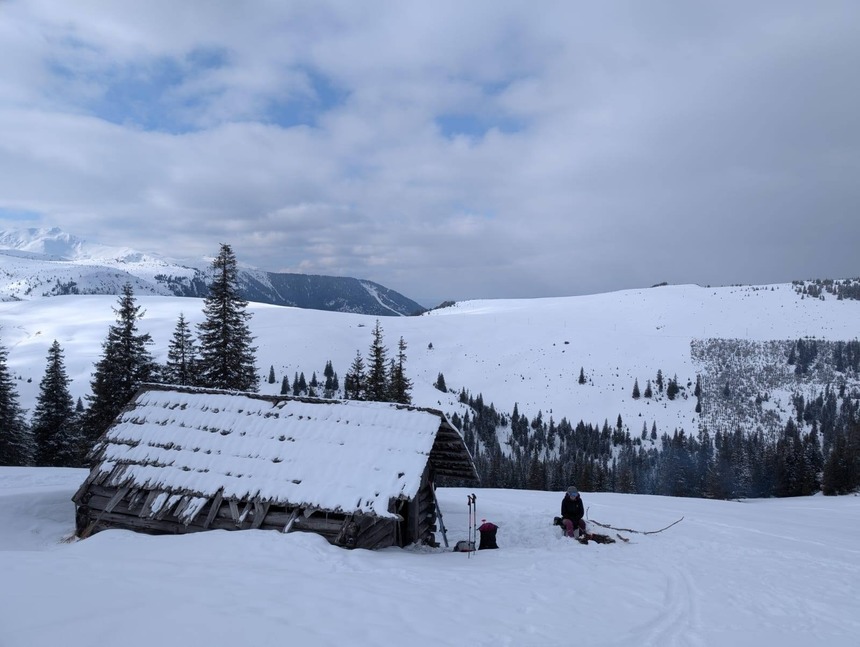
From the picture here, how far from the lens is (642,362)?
17800 cm

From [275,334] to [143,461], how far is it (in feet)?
510

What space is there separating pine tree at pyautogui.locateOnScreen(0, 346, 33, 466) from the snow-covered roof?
2597 cm

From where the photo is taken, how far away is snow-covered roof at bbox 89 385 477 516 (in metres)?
12.7

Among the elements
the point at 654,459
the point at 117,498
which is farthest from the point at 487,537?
the point at 654,459

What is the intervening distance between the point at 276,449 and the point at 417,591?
7.42m

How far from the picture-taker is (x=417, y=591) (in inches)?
322

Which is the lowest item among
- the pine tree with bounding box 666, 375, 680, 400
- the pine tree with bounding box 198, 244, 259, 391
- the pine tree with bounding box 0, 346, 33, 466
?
the pine tree with bounding box 666, 375, 680, 400

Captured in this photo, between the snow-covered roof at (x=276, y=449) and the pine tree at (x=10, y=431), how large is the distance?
85.2ft

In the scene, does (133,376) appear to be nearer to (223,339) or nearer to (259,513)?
(223,339)

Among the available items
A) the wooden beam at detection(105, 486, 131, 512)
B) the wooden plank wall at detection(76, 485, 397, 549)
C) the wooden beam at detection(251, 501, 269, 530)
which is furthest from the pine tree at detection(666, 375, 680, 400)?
the wooden beam at detection(105, 486, 131, 512)

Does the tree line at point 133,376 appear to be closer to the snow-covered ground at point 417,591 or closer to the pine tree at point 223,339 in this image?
the pine tree at point 223,339

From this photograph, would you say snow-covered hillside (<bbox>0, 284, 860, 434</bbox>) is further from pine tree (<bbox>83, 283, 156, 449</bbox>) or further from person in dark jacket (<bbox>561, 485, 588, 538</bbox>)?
person in dark jacket (<bbox>561, 485, 588, 538</bbox>)

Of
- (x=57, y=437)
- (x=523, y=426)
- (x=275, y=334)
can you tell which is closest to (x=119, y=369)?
(x=57, y=437)

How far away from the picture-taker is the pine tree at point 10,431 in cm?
3288
